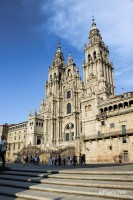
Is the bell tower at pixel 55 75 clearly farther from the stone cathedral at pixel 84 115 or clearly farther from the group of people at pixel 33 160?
the group of people at pixel 33 160

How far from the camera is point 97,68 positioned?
165 feet

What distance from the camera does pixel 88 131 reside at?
39.2 m

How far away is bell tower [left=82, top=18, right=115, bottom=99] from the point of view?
47.6 metres

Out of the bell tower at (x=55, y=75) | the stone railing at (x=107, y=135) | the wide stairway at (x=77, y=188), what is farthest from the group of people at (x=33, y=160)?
the bell tower at (x=55, y=75)

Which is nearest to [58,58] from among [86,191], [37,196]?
[37,196]

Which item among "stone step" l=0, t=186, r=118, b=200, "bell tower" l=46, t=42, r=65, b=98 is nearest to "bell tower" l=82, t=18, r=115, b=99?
"bell tower" l=46, t=42, r=65, b=98

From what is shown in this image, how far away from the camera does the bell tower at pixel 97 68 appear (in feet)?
156

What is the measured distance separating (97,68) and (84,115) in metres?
15.8

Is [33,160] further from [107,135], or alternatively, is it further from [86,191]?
[86,191]

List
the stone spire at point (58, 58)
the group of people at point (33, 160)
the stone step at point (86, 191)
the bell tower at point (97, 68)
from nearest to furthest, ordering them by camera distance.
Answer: the stone step at point (86, 191) < the group of people at point (33, 160) < the bell tower at point (97, 68) < the stone spire at point (58, 58)

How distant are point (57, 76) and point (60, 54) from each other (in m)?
12.6

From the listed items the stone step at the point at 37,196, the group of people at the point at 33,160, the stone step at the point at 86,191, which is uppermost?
the stone step at the point at 86,191

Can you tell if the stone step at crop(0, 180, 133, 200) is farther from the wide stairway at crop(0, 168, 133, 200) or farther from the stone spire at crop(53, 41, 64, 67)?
the stone spire at crop(53, 41, 64, 67)

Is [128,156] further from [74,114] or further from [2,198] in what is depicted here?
[2,198]
